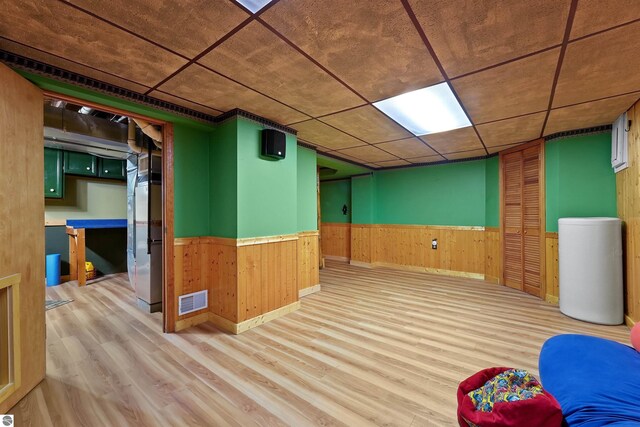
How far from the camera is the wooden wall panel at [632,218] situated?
2820 mm

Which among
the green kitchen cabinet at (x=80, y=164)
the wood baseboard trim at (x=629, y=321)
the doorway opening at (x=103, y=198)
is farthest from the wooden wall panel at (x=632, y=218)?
the green kitchen cabinet at (x=80, y=164)

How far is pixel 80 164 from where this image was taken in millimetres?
5176

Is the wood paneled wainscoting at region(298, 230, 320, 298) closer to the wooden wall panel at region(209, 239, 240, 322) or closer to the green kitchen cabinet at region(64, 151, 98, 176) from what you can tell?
the wooden wall panel at region(209, 239, 240, 322)

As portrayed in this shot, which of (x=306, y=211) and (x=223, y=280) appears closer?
(x=223, y=280)

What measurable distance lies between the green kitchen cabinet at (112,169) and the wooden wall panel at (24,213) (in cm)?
405

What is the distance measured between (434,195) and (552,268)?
2.51m

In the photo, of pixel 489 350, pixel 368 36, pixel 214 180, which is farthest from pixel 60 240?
pixel 489 350

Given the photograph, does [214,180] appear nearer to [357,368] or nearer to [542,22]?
[357,368]

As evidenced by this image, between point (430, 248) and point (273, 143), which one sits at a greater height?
point (273, 143)

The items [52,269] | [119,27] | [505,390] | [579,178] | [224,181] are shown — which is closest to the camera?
[505,390]

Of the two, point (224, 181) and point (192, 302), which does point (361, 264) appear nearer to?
point (192, 302)

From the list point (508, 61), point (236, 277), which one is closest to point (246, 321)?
point (236, 277)

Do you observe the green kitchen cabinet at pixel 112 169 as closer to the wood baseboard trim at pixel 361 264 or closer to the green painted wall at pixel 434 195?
the wood baseboard trim at pixel 361 264

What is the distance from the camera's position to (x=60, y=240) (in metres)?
5.12
